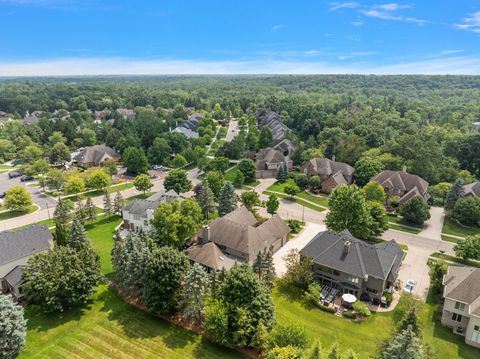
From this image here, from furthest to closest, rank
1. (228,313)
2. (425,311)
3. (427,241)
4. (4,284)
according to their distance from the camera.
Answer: (427,241) → (4,284) → (425,311) → (228,313)

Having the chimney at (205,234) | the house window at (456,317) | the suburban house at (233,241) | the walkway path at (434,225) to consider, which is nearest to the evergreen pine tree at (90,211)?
the suburban house at (233,241)

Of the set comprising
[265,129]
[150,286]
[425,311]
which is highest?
[265,129]

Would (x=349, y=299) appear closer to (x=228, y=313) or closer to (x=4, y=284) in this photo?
(x=228, y=313)

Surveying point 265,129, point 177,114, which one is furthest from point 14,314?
point 177,114

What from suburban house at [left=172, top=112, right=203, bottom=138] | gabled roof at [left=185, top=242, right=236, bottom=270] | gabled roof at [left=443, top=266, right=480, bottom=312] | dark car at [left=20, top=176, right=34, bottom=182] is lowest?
dark car at [left=20, top=176, right=34, bottom=182]

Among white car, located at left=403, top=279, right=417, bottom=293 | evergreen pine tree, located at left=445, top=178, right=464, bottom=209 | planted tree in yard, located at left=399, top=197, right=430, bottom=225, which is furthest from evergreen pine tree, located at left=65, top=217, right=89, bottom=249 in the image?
evergreen pine tree, located at left=445, top=178, right=464, bottom=209

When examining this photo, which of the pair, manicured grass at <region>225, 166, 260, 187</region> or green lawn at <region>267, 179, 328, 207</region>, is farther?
manicured grass at <region>225, 166, 260, 187</region>

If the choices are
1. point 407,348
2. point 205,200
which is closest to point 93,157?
point 205,200

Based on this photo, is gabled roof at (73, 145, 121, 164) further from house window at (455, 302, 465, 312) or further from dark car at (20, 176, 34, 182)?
house window at (455, 302, 465, 312)
